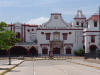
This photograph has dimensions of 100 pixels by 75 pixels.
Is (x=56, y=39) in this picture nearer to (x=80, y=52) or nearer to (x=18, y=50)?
(x=80, y=52)

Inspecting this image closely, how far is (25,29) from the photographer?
84.9m

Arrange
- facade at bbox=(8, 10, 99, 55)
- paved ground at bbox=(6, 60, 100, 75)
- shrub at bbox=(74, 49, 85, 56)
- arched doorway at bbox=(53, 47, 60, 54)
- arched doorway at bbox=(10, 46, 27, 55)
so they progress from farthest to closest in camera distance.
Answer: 1. arched doorway at bbox=(53, 47, 60, 54)
2. facade at bbox=(8, 10, 99, 55)
3. arched doorway at bbox=(10, 46, 27, 55)
4. shrub at bbox=(74, 49, 85, 56)
5. paved ground at bbox=(6, 60, 100, 75)

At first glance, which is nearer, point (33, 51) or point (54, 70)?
point (54, 70)

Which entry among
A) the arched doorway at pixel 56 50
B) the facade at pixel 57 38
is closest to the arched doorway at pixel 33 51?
the facade at pixel 57 38

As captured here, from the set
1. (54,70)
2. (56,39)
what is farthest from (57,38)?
(54,70)

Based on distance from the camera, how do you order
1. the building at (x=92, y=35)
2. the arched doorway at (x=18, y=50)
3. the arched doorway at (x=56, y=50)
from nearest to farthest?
Answer: the building at (x=92, y=35)
the arched doorway at (x=18, y=50)
the arched doorway at (x=56, y=50)

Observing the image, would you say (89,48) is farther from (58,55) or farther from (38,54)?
(38,54)

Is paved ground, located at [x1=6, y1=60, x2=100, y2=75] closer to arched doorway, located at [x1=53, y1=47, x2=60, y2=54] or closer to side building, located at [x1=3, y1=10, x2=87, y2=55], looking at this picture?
side building, located at [x1=3, y1=10, x2=87, y2=55]

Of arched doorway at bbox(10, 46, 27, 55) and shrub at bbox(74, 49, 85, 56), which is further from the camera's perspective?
arched doorway at bbox(10, 46, 27, 55)

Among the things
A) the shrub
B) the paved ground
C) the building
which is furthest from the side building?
the paved ground

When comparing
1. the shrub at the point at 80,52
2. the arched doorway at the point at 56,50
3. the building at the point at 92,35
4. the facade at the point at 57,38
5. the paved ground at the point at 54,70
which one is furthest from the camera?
the arched doorway at the point at 56,50

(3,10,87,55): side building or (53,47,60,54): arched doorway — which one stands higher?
(3,10,87,55): side building

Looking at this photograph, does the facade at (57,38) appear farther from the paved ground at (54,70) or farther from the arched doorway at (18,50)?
the paved ground at (54,70)

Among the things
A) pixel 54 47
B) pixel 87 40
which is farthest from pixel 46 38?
pixel 87 40
